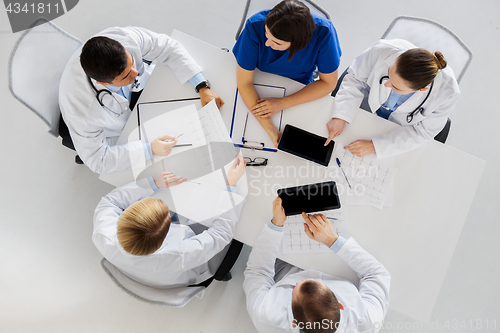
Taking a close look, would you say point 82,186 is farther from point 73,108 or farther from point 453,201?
point 453,201

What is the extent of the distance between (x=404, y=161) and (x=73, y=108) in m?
1.51

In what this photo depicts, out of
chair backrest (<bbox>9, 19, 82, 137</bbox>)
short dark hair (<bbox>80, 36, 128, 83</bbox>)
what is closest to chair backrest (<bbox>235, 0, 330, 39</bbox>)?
short dark hair (<bbox>80, 36, 128, 83</bbox>)

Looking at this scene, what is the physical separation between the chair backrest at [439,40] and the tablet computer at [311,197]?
0.86 meters

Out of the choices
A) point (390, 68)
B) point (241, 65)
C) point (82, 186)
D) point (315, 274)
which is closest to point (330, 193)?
point (315, 274)

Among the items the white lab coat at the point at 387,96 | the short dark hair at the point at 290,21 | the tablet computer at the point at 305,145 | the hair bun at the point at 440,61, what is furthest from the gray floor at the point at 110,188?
the short dark hair at the point at 290,21

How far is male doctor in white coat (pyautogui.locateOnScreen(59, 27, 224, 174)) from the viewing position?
3.68 ft

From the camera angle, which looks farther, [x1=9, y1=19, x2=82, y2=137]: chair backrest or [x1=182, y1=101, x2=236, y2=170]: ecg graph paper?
[x1=182, y1=101, x2=236, y2=170]: ecg graph paper

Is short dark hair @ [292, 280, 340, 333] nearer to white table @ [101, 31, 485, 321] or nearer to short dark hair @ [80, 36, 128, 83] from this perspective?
white table @ [101, 31, 485, 321]

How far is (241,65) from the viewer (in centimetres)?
129

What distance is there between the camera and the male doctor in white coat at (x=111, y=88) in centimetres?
112

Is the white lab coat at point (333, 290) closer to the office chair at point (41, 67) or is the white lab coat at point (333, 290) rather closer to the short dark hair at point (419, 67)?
the short dark hair at point (419, 67)

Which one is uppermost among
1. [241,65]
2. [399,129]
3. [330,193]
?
[241,65]

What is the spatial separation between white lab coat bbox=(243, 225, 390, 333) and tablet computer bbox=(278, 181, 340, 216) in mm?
137

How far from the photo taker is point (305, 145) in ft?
4.41
